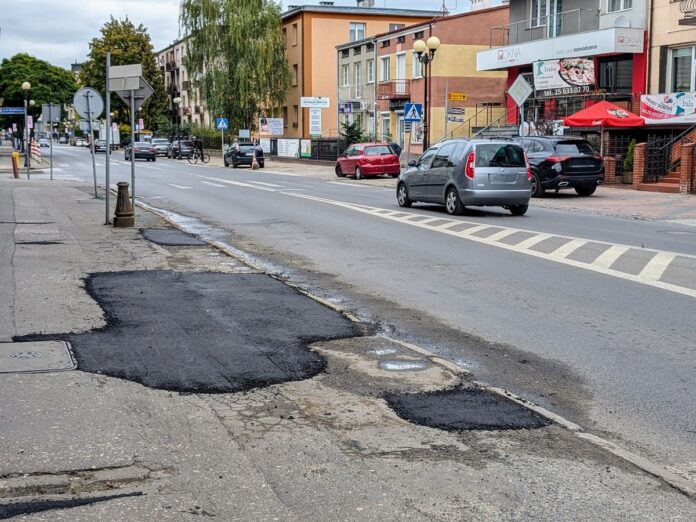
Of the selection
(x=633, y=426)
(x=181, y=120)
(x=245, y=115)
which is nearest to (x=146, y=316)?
(x=633, y=426)

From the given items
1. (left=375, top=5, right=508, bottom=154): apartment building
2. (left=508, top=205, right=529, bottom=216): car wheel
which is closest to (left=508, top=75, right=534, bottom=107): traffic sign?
(left=508, top=205, right=529, bottom=216): car wheel

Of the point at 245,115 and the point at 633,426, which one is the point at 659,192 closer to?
the point at 633,426

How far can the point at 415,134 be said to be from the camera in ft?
164

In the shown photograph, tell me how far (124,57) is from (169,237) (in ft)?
296

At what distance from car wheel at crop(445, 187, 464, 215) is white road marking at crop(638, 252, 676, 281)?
7.00 m

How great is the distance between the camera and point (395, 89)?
52.8m

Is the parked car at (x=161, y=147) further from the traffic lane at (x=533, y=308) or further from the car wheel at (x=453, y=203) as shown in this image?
the traffic lane at (x=533, y=308)

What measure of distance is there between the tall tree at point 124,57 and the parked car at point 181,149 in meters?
28.6

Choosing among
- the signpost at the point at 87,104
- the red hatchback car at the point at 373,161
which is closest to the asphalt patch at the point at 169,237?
the signpost at the point at 87,104

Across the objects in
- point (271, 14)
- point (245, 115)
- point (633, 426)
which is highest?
point (271, 14)

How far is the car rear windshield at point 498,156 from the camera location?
19219 millimetres

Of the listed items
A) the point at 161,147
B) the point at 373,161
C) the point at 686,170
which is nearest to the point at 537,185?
the point at 686,170

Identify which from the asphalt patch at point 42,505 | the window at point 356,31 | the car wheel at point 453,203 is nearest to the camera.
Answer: the asphalt patch at point 42,505

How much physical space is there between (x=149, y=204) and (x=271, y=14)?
45474mm
